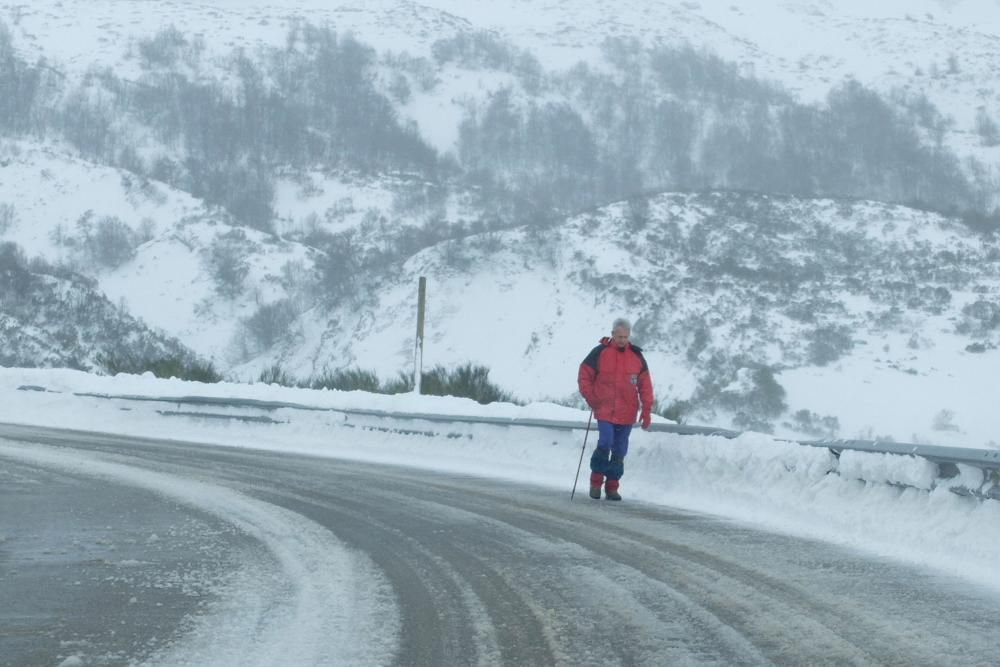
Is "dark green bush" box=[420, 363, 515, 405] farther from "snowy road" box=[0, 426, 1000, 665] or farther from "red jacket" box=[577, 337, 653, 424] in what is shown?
"snowy road" box=[0, 426, 1000, 665]

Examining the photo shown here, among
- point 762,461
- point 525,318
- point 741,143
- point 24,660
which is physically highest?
point 741,143

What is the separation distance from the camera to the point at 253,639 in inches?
225

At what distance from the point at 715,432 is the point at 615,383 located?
157 centimetres

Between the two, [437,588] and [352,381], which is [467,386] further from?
[437,588]

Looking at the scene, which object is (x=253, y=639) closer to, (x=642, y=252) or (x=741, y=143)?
(x=642, y=252)

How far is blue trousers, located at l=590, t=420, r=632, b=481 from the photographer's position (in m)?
11.6

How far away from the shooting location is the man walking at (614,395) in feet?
38.0

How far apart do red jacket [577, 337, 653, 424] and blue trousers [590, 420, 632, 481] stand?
0.33ft

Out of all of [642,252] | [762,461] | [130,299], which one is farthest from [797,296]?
[762,461]

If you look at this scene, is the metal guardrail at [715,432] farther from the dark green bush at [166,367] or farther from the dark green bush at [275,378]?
the dark green bush at [275,378]

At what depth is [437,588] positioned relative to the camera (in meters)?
6.93

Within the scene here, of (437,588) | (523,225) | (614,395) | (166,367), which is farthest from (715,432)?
(523,225)

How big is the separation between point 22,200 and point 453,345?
63.8 metres

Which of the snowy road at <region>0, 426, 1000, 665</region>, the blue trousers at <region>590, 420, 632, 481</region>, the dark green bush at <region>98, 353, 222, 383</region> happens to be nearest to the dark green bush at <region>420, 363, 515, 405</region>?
the dark green bush at <region>98, 353, 222, 383</region>
